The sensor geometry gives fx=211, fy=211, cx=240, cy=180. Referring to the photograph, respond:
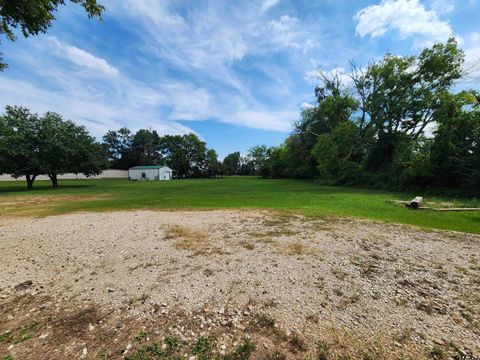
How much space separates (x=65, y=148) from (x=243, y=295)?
25.3m

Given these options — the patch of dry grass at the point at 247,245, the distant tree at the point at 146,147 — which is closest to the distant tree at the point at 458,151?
the patch of dry grass at the point at 247,245

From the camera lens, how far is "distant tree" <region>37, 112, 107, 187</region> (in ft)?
67.2

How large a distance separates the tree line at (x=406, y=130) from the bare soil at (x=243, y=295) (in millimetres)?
12010

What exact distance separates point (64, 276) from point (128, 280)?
117 cm

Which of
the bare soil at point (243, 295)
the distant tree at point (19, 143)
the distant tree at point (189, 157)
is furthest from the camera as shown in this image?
the distant tree at point (189, 157)

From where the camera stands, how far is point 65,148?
68.3 ft

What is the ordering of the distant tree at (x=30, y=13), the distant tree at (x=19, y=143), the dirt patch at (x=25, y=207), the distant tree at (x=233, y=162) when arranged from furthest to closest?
1. the distant tree at (x=233, y=162)
2. the distant tree at (x=19, y=143)
3. the dirt patch at (x=25, y=207)
4. the distant tree at (x=30, y=13)

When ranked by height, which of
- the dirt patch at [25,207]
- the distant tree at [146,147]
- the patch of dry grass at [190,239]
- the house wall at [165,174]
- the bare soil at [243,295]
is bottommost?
the bare soil at [243,295]

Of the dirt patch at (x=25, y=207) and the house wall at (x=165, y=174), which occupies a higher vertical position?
the house wall at (x=165, y=174)

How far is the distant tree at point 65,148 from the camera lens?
20.5 meters

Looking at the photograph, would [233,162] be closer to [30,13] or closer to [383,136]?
[383,136]

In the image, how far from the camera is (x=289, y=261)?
Result: 13.2 feet

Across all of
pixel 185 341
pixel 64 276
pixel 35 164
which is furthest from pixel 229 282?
pixel 35 164

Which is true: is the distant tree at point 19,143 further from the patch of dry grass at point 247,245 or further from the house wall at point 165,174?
the house wall at point 165,174
